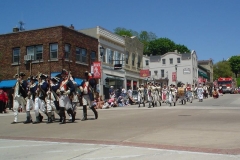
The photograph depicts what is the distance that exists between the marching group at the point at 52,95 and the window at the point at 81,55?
19.3m

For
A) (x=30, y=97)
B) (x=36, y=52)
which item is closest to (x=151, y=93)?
(x=30, y=97)

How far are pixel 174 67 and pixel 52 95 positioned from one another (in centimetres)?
6653

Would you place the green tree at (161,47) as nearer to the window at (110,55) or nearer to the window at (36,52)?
the window at (110,55)

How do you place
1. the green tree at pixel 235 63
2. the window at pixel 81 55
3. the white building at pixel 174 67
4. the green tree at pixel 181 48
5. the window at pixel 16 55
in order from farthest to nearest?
the green tree at pixel 235 63 → the green tree at pixel 181 48 → the white building at pixel 174 67 → the window at pixel 81 55 → the window at pixel 16 55

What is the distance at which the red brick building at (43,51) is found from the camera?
2994 centimetres

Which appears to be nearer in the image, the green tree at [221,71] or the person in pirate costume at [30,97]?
the person in pirate costume at [30,97]

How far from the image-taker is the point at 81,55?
109ft

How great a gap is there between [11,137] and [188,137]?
5.06 m

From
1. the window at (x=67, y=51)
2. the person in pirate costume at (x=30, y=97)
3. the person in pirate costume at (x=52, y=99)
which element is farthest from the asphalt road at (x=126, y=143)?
the window at (x=67, y=51)

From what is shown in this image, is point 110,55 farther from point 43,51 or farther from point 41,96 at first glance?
point 41,96

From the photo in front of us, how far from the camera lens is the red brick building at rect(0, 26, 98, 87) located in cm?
2994

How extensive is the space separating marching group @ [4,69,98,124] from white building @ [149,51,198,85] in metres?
63.4

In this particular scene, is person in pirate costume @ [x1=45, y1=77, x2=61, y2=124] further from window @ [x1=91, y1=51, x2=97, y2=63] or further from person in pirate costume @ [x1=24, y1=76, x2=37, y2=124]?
window @ [x1=91, y1=51, x2=97, y2=63]

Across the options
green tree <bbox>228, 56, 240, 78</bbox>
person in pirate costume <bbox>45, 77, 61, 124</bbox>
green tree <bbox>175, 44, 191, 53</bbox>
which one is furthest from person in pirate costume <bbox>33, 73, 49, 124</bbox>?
green tree <bbox>228, 56, 240, 78</bbox>
